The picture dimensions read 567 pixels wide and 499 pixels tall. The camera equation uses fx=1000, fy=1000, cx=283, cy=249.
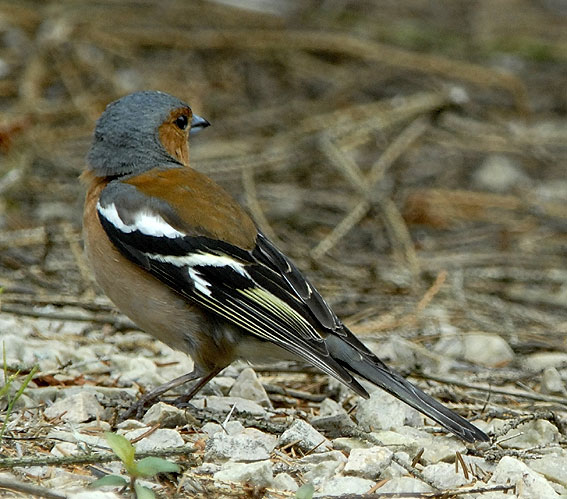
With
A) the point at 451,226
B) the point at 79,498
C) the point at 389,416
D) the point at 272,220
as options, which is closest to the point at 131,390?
the point at 389,416

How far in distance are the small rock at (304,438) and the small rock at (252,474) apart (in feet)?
1.12

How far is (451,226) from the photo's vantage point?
7.06 meters

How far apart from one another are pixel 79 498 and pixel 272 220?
424cm

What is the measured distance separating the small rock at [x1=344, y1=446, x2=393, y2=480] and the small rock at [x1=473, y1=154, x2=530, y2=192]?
16.0ft

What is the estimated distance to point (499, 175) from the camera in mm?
7926

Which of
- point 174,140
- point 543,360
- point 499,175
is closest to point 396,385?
point 543,360

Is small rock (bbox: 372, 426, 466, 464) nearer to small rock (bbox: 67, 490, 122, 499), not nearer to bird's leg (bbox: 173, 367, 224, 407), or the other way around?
bird's leg (bbox: 173, 367, 224, 407)

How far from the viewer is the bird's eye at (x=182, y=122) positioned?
4660 millimetres

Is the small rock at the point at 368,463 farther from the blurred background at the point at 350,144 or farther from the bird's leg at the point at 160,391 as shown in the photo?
the blurred background at the point at 350,144

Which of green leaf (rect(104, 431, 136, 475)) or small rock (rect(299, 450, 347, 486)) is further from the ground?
green leaf (rect(104, 431, 136, 475))

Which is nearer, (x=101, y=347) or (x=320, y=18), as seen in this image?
(x=101, y=347)

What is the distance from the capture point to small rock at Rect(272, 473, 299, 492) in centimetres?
300

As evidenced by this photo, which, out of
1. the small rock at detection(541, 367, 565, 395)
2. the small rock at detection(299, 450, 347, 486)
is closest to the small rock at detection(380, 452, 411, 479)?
the small rock at detection(299, 450, 347, 486)

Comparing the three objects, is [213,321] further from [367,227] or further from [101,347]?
[367,227]
